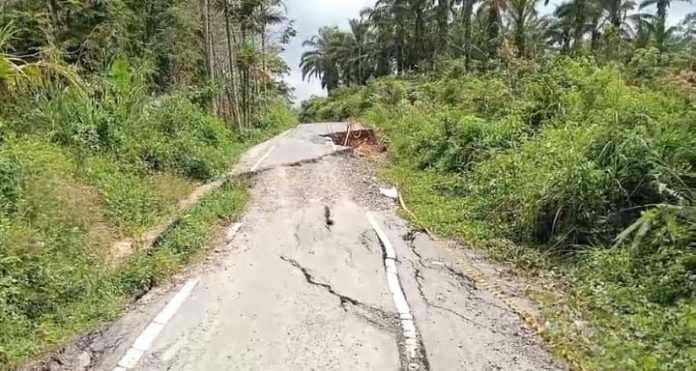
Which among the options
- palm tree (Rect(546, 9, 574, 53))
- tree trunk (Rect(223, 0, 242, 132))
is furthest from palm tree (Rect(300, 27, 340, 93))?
tree trunk (Rect(223, 0, 242, 132))

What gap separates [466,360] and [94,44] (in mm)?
15712

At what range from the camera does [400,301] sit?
614cm

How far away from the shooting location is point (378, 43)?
62000mm

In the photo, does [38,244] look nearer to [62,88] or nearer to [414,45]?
[62,88]

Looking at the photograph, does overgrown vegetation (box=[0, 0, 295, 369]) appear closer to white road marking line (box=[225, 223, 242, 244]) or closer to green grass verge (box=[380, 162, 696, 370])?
white road marking line (box=[225, 223, 242, 244])

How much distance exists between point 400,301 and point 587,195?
3378 millimetres

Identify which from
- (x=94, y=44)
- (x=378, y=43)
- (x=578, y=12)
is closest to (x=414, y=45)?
(x=378, y=43)

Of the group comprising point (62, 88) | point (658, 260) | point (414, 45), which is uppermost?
point (414, 45)

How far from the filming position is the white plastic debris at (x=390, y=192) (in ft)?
42.5

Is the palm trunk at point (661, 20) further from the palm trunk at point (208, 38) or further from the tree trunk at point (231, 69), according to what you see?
the palm trunk at point (208, 38)

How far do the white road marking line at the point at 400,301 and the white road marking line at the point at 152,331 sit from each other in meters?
2.18

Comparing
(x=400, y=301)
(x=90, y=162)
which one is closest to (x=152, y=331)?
(x=400, y=301)

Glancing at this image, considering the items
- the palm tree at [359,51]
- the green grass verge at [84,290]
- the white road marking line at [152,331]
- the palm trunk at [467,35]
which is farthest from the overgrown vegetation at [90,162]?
the palm tree at [359,51]

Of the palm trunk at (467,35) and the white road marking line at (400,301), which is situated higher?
the palm trunk at (467,35)
